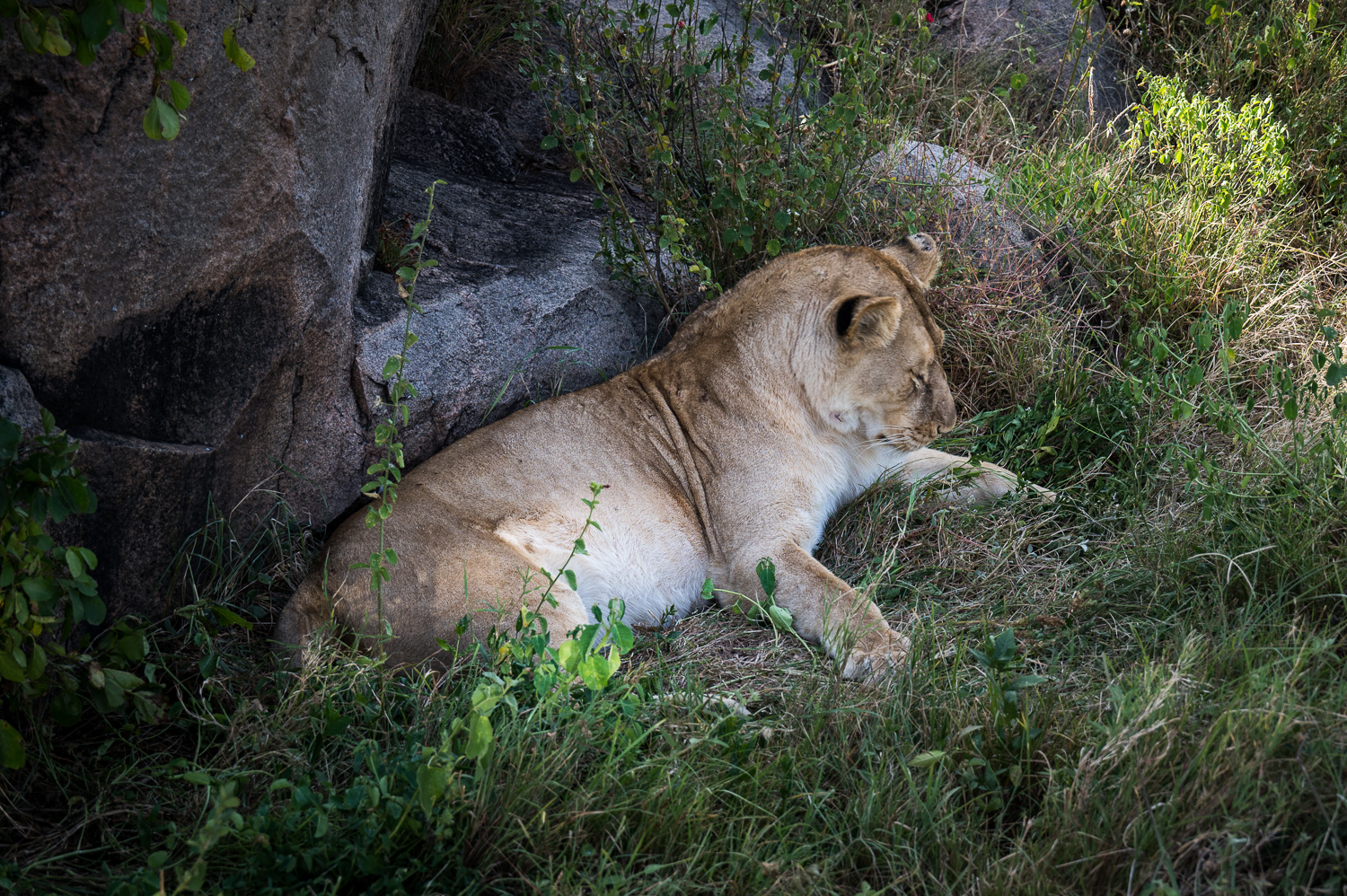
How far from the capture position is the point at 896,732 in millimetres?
2674

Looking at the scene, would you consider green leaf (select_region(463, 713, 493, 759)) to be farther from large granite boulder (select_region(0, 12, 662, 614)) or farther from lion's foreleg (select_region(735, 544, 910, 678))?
large granite boulder (select_region(0, 12, 662, 614))

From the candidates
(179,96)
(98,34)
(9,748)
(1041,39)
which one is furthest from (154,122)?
(1041,39)

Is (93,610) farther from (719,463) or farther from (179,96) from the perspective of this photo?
(719,463)

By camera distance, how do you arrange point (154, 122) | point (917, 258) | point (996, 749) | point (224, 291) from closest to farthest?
point (154, 122) → point (996, 749) → point (224, 291) → point (917, 258)

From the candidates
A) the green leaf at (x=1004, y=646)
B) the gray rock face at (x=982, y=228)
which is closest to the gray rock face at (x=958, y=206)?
the gray rock face at (x=982, y=228)

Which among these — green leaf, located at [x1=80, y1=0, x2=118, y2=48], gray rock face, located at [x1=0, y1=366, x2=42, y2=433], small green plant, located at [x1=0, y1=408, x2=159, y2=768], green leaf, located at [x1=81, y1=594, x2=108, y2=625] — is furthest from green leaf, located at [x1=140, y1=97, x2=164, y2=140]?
green leaf, located at [x1=81, y1=594, x2=108, y2=625]

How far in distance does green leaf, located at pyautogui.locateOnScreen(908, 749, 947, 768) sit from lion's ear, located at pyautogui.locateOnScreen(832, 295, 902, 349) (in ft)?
5.79

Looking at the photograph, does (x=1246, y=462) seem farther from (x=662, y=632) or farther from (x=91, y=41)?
(x=91, y=41)

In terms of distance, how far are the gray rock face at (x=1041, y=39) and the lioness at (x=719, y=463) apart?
3664 mm

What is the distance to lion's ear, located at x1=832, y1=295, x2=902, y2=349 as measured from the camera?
3.71 meters

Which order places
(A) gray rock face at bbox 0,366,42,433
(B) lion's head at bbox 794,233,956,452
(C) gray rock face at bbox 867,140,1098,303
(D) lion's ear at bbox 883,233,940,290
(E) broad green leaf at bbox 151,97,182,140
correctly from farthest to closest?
(C) gray rock face at bbox 867,140,1098,303 < (D) lion's ear at bbox 883,233,940,290 < (B) lion's head at bbox 794,233,956,452 < (A) gray rock face at bbox 0,366,42,433 < (E) broad green leaf at bbox 151,97,182,140

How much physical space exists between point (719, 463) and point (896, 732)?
4.75ft

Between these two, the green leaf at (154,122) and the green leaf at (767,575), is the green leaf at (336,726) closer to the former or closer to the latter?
the green leaf at (767,575)

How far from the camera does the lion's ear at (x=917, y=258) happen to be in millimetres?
4336
